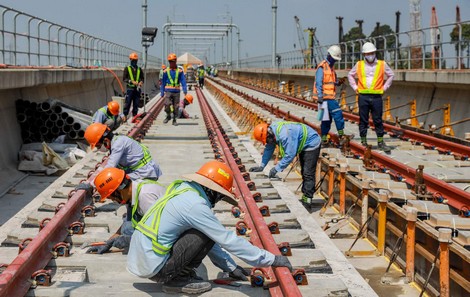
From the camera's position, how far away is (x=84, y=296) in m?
4.96

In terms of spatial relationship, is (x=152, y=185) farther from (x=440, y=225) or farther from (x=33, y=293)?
(x=440, y=225)

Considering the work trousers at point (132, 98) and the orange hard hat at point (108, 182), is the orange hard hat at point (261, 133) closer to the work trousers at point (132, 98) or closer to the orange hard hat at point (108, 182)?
the orange hard hat at point (108, 182)

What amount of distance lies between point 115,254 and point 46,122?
30.2ft

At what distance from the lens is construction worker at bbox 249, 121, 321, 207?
8.95 m

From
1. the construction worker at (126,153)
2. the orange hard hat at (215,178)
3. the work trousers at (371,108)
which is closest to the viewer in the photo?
the orange hard hat at (215,178)

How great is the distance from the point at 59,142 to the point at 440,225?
1010 cm

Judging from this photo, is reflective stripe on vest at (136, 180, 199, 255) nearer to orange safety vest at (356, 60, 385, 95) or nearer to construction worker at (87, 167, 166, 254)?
construction worker at (87, 167, 166, 254)

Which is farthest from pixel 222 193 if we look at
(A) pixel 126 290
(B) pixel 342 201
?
(B) pixel 342 201

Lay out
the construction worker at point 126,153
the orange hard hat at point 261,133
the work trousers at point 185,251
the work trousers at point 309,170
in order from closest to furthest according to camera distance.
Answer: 1. the work trousers at point 185,251
2. the construction worker at point 126,153
3. the orange hard hat at point 261,133
4. the work trousers at point 309,170

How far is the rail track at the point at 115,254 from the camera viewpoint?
16.7ft

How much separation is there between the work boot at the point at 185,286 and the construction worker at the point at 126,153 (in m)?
2.61

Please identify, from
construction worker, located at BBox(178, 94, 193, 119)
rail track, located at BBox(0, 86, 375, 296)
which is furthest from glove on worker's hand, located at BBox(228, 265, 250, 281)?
construction worker, located at BBox(178, 94, 193, 119)

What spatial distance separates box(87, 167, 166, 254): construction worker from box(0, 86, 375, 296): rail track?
0.28m

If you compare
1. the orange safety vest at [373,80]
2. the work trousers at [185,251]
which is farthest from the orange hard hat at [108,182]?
the orange safety vest at [373,80]
